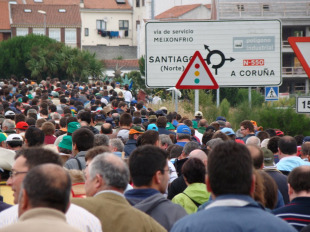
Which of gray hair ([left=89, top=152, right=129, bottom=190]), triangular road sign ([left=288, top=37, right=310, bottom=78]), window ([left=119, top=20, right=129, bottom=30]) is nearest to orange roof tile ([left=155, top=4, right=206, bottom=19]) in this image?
window ([left=119, top=20, right=129, bottom=30])

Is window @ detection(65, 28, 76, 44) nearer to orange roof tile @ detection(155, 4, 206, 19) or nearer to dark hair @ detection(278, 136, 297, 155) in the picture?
orange roof tile @ detection(155, 4, 206, 19)

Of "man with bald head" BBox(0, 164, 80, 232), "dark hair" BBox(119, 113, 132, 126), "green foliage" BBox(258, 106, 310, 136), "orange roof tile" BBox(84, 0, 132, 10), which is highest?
"orange roof tile" BBox(84, 0, 132, 10)

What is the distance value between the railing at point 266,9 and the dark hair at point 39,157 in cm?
6370

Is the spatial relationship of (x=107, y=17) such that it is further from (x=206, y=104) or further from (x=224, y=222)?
(x=224, y=222)

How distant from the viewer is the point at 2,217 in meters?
5.00

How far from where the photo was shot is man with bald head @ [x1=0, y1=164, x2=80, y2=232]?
3758 mm

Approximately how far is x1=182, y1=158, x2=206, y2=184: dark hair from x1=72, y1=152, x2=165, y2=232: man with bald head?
1999mm

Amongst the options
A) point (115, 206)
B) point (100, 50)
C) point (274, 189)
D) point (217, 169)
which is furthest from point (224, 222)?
point (100, 50)

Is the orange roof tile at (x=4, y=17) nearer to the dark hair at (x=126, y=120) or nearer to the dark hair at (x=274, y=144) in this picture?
the dark hair at (x=126, y=120)

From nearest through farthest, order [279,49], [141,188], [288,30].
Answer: [141,188] → [279,49] → [288,30]

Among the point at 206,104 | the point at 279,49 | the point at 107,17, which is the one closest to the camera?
the point at 279,49

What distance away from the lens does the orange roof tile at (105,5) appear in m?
114

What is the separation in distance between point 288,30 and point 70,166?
2543 inches

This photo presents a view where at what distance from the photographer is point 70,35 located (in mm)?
108500
